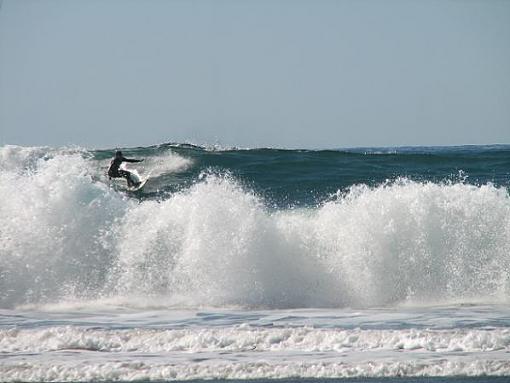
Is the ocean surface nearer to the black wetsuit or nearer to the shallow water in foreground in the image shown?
the shallow water in foreground

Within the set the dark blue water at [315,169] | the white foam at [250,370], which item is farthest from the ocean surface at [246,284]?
the dark blue water at [315,169]

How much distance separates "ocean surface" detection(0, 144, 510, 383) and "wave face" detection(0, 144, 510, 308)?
1.2 inches

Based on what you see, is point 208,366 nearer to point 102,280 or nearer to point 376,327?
point 376,327

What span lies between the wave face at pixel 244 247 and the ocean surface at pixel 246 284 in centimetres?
3

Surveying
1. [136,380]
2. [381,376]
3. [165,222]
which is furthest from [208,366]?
[165,222]

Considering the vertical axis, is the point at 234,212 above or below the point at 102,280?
above

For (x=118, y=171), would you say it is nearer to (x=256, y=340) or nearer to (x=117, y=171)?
(x=117, y=171)

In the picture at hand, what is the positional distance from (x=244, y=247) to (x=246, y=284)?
2.83 ft

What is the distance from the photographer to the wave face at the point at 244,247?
15.9 meters

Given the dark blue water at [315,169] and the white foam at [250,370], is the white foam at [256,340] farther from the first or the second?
the dark blue water at [315,169]

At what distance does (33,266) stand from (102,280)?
141 cm

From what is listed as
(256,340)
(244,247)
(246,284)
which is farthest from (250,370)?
(244,247)

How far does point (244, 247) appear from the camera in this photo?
16.7 metres

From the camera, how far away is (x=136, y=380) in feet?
33.8
